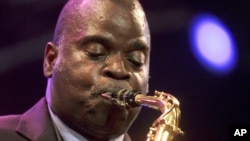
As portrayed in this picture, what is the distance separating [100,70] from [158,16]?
3.70 feet

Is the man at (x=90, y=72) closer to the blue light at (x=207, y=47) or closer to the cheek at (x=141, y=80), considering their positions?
the cheek at (x=141, y=80)

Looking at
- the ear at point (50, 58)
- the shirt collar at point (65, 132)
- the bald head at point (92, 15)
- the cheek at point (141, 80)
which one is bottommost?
the shirt collar at point (65, 132)

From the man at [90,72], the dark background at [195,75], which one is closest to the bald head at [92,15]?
the man at [90,72]

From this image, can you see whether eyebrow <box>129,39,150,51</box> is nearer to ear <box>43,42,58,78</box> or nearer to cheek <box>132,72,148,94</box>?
cheek <box>132,72,148,94</box>

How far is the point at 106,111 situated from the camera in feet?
5.34

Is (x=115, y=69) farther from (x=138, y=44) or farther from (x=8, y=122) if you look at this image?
Answer: (x=8, y=122)

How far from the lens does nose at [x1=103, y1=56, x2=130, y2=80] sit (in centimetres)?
162

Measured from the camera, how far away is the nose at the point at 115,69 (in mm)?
1621

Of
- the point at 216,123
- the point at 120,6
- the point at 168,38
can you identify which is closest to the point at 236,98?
the point at 216,123

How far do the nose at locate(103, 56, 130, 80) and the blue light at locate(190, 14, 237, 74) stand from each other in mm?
1132

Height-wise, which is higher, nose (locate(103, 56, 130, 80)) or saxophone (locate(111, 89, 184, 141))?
nose (locate(103, 56, 130, 80))

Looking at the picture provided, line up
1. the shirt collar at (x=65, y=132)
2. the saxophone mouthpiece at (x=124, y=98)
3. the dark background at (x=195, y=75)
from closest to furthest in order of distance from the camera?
the saxophone mouthpiece at (x=124, y=98) → the shirt collar at (x=65, y=132) → the dark background at (x=195, y=75)

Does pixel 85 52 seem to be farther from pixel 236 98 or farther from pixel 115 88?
pixel 236 98

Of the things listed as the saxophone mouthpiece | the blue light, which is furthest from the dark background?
the saxophone mouthpiece
